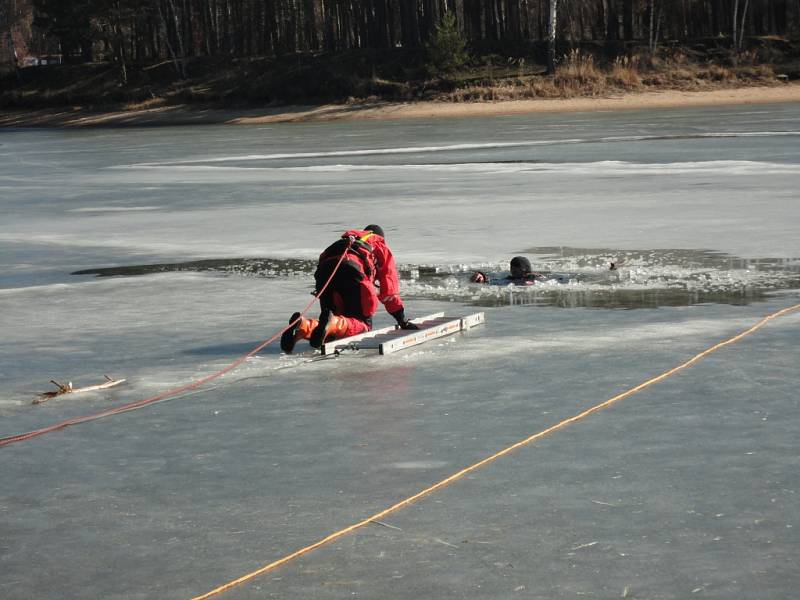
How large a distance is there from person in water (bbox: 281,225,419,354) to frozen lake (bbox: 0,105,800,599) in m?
0.49

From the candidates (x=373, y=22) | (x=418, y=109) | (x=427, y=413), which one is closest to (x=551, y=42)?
(x=418, y=109)

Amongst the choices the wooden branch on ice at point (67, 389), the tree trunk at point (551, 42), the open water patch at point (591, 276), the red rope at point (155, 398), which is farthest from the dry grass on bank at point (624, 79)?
the wooden branch on ice at point (67, 389)

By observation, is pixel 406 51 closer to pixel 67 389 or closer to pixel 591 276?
pixel 591 276

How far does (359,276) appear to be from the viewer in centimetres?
1030

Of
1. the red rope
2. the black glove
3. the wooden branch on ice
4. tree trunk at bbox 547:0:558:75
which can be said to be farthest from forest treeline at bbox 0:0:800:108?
the wooden branch on ice

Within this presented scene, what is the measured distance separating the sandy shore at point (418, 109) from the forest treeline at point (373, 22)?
22.1 feet

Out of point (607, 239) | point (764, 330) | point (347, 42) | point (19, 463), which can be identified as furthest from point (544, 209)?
point (347, 42)

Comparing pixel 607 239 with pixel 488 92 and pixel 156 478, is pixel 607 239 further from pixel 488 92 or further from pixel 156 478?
pixel 488 92

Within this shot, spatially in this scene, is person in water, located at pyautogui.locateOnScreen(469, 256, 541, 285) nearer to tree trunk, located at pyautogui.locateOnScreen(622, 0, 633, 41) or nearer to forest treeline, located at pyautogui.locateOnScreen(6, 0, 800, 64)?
forest treeline, located at pyautogui.locateOnScreen(6, 0, 800, 64)

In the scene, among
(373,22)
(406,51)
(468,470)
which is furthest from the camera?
(373,22)

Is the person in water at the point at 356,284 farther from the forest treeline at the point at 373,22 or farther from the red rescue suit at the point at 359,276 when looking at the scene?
A: the forest treeline at the point at 373,22

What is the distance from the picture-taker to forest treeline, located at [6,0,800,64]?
231ft

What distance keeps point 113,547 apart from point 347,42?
78.6 metres

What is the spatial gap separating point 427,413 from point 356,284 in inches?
99.3
